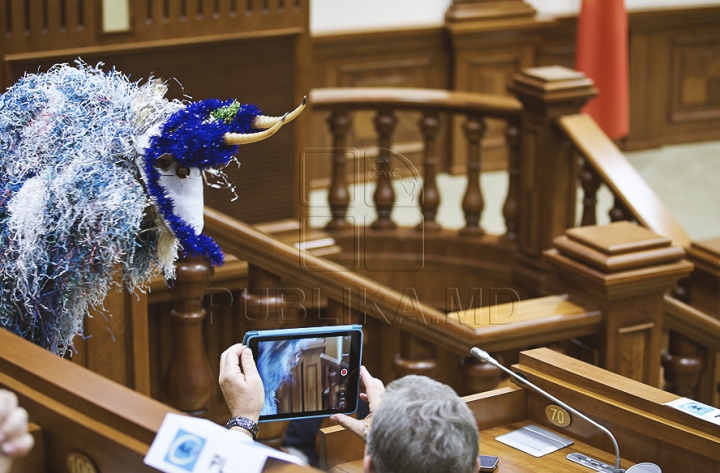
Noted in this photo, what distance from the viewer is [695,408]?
6.85 feet

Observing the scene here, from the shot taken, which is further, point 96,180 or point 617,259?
point 617,259

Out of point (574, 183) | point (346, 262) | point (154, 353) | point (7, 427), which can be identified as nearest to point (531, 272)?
point (574, 183)

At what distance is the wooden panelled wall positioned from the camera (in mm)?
6816

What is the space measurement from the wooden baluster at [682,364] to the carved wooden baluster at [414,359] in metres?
0.93

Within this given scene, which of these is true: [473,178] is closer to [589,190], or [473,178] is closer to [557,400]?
[589,190]

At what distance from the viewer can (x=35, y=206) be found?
188 centimetres

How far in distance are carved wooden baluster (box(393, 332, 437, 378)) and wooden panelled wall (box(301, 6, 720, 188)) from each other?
3.06m

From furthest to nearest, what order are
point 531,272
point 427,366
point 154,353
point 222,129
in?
1. point 531,272
2. point 154,353
3. point 427,366
4. point 222,129

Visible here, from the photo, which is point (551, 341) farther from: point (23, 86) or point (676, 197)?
point (676, 197)

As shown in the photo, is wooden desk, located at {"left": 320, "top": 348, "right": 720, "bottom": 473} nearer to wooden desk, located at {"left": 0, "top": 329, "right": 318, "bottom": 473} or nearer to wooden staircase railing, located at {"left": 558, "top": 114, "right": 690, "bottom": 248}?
wooden desk, located at {"left": 0, "top": 329, "right": 318, "bottom": 473}

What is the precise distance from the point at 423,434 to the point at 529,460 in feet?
2.34

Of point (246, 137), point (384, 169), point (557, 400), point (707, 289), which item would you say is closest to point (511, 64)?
point (384, 169)

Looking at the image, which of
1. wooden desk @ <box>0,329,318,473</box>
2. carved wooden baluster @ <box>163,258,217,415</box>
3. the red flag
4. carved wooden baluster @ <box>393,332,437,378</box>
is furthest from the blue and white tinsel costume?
the red flag

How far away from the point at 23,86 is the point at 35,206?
31cm
